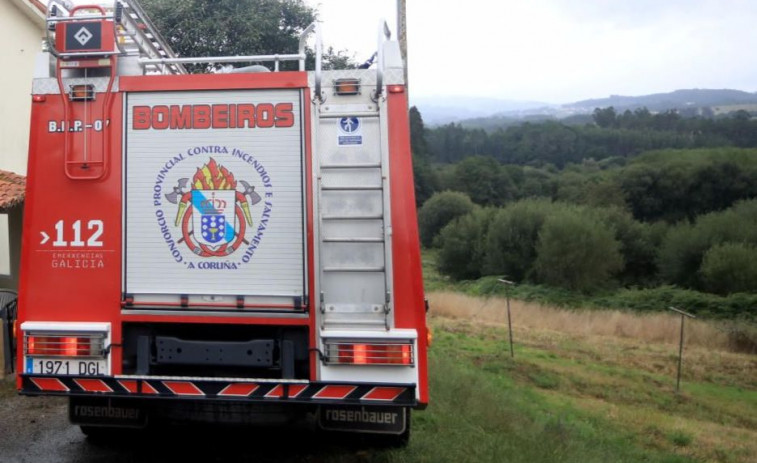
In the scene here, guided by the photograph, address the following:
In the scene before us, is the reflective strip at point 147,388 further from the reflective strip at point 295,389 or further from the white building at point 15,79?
the white building at point 15,79

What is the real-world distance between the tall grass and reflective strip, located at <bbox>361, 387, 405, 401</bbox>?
22424mm

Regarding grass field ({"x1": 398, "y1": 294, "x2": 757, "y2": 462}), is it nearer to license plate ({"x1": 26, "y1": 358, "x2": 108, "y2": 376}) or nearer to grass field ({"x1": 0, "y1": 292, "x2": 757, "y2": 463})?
grass field ({"x1": 0, "y1": 292, "x2": 757, "y2": 463})

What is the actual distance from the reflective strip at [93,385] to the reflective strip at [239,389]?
2.50ft

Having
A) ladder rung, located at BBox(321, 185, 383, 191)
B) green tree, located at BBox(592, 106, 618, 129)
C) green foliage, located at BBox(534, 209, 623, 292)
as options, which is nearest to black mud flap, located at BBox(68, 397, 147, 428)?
ladder rung, located at BBox(321, 185, 383, 191)

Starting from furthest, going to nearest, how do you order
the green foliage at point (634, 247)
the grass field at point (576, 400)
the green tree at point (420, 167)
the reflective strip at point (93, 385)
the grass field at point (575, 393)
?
the green tree at point (420, 167) → the green foliage at point (634, 247) → the grass field at point (576, 400) → the grass field at point (575, 393) → the reflective strip at point (93, 385)

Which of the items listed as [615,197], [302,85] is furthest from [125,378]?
[615,197]

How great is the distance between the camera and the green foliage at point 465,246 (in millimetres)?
57125

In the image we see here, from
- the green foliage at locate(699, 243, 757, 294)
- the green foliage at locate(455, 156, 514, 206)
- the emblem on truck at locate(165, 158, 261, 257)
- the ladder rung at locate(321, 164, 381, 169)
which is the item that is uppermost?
the green foliage at locate(455, 156, 514, 206)

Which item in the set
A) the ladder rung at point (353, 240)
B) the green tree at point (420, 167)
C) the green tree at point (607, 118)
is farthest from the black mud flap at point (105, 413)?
the green tree at point (607, 118)

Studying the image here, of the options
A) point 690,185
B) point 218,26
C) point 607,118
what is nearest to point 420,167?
point 690,185

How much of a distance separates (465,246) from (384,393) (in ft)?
175

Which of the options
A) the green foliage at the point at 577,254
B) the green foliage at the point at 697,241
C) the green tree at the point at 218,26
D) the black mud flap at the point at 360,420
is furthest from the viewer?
the green foliage at the point at 697,241

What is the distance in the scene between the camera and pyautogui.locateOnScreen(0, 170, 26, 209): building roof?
964 cm

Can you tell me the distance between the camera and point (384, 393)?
492cm
